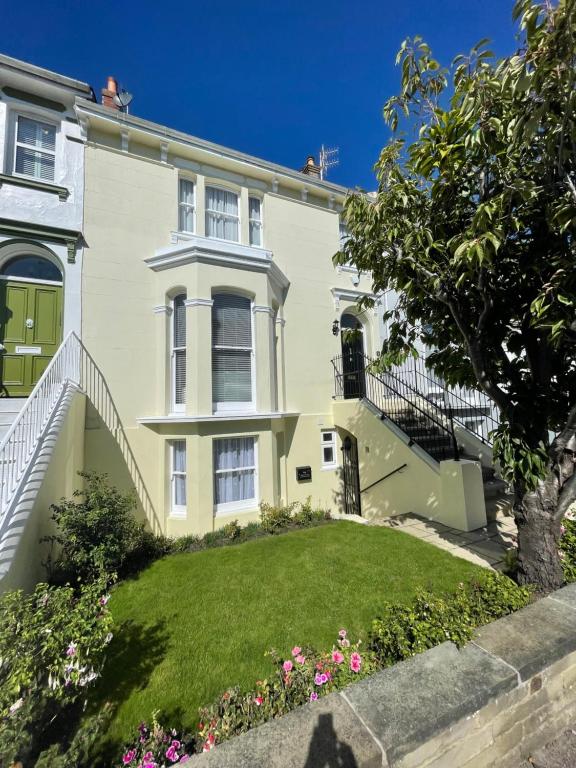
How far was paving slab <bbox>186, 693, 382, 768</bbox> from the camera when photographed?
1.51 metres

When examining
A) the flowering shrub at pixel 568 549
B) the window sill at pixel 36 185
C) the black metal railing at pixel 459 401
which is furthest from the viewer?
the black metal railing at pixel 459 401

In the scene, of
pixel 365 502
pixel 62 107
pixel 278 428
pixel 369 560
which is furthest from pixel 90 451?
pixel 62 107

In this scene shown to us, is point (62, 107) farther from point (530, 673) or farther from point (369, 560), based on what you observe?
point (530, 673)

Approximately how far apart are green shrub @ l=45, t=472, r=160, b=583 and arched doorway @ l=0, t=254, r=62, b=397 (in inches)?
113

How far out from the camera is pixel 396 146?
3924 millimetres

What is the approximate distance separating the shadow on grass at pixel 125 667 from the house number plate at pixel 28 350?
5495mm

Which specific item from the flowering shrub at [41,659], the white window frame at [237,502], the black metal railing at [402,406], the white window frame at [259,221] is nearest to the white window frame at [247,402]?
the white window frame at [237,502]

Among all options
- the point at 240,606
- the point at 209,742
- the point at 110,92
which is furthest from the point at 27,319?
the point at 209,742

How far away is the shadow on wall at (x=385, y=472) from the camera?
6.74 meters

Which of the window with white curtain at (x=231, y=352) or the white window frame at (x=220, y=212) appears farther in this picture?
the white window frame at (x=220, y=212)

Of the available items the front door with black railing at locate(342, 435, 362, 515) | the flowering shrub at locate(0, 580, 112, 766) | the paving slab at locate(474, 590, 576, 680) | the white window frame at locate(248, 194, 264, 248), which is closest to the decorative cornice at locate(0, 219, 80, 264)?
the white window frame at locate(248, 194, 264, 248)

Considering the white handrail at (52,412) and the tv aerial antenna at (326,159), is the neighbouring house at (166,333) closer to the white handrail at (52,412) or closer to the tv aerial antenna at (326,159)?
the white handrail at (52,412)

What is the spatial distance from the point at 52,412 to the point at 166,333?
3448 mm

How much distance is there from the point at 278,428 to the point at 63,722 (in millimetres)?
6129
